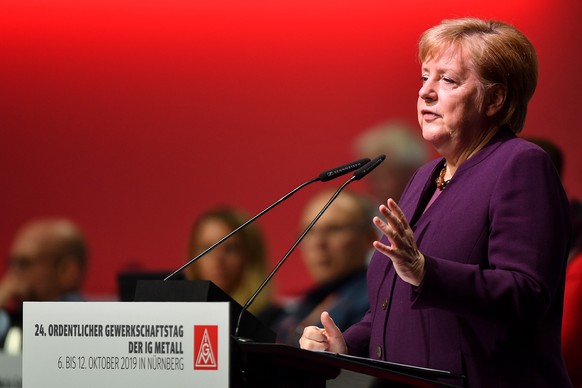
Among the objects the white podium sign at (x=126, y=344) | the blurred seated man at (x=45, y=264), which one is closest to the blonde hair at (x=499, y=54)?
the white podium sign at (x=126, y=344)

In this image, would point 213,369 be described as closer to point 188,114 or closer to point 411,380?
point 411,380

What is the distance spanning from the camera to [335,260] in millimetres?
4883

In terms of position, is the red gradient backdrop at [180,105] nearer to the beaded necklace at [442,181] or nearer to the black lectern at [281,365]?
the beaded necklace at [442,181]

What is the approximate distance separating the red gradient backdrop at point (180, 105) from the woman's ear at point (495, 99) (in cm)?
313

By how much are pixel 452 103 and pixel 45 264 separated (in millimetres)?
3754

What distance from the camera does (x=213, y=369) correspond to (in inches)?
68.1

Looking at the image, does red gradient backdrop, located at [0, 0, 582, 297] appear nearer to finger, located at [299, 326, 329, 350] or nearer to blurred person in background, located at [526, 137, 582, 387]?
blurred person in background, located at [526, 137, 582, 387]

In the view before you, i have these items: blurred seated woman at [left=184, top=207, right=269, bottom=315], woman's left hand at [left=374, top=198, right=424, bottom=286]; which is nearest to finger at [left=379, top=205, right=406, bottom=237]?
woman's left hand at [left=374, top=198, right=424, bottom=286]

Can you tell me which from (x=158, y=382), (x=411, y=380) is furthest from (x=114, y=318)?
(x=411, y=380)

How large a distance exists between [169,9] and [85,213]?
1.24 metres

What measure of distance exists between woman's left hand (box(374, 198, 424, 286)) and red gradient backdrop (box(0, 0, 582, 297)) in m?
3.46

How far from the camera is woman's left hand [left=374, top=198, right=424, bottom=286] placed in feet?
6.12

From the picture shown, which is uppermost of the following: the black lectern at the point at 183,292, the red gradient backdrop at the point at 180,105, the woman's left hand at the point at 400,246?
the red gradient backdrop at the point at 180,105

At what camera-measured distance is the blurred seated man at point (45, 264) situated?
555 centimetres
